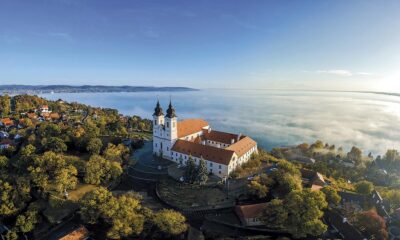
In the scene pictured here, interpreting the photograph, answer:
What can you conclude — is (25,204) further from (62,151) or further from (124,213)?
(124,213)

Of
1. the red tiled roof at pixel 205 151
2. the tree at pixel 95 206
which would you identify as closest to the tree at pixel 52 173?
the tree at pixel 95 206

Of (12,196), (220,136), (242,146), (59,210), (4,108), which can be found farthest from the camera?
(4,108)

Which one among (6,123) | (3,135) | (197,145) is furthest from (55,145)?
(6,123)

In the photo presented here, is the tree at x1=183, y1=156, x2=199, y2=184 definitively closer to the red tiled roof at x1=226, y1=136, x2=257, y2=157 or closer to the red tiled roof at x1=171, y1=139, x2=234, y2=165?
the red tiled roof at x1=171, y1=139, x2=234, y2=165

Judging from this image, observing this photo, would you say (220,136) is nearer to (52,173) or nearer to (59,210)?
(52,173)

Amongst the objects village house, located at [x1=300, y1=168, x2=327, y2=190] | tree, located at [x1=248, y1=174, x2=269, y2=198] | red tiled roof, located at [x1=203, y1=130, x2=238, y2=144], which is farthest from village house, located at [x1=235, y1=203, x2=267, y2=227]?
red tiled roof, located at [x1=203, y1=130, x2=238, y2=144]

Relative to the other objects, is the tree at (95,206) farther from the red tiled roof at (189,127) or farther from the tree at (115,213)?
the red tiled roof at (189,127)

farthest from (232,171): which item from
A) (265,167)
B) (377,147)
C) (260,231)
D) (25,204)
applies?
(377,147)
